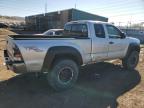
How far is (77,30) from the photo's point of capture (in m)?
6.51

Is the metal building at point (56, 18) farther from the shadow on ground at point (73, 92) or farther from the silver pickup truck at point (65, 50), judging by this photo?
the shadow on ground at point (73, 92)

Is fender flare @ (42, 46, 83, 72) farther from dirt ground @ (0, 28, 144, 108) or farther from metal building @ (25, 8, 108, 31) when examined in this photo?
Answer: metal building @ (25, 8, 108, 31)

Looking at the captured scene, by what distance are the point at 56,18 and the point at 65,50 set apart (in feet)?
109

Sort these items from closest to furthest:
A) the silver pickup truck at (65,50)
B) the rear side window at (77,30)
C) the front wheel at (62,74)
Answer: the silver pickup truck at (65,50)
the front wheel at (62,74)
the rear side window at (77,30)

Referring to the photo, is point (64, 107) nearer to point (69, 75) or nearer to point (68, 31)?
point (69, 75)

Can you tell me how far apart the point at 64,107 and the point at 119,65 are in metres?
5.09

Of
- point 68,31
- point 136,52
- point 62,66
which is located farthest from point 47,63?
point 136,52

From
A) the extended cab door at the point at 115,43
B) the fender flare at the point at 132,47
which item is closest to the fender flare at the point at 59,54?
the extended cab door at the point at 115,43

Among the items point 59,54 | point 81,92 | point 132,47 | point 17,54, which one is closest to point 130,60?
point 132,47

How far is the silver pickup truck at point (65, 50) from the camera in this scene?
455 centimetres

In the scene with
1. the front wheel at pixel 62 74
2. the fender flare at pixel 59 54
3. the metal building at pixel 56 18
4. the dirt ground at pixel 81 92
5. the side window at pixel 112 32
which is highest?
the metal building at pixel 56 18

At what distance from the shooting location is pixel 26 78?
6.38 m

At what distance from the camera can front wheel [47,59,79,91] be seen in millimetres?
5051

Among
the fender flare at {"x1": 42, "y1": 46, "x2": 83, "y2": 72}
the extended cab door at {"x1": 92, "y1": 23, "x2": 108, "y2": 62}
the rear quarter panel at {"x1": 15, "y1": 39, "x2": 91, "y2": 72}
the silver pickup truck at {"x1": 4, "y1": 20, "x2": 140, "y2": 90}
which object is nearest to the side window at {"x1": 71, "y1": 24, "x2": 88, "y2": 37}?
the silver pickup truck at {"x1": 4, "y1": 20, "x2": 140, "y2": 90}
